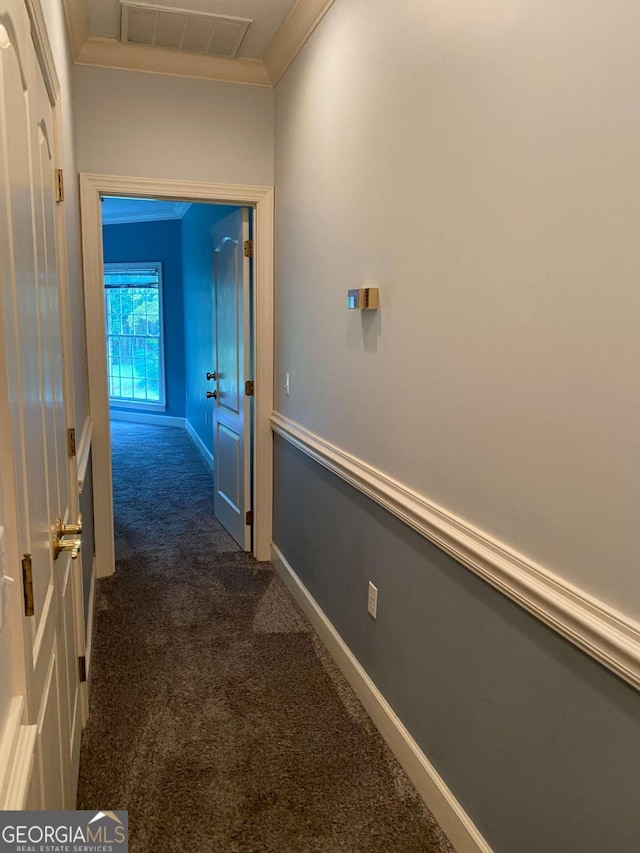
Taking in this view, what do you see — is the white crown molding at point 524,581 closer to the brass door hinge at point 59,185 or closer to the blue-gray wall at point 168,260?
the brass door hinge at point 59,185

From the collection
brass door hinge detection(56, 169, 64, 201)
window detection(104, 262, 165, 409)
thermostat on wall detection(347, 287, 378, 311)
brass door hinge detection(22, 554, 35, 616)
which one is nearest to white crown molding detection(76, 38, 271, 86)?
brass door hinge detection(56, 169, 64, 201)

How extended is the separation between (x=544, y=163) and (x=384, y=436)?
1.00 m

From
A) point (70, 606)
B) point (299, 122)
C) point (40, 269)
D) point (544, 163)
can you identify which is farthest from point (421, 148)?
point (70, 606)

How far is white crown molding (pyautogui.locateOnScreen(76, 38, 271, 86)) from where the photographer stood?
293cm

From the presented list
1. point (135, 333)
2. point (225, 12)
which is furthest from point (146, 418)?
point (225, 12)

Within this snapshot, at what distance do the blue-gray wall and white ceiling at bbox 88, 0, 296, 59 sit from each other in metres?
4.93

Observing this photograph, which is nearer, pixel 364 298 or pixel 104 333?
pixel 364 298

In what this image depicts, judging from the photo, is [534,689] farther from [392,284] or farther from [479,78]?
[479,78]

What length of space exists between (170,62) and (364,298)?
6.23ft

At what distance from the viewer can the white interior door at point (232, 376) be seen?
3.53 meters

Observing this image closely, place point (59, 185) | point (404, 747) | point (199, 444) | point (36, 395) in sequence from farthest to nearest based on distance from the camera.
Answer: point (199, 444)
point (404, 747)
point (59, 185)
point (36, 395)

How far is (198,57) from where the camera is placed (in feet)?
10.0

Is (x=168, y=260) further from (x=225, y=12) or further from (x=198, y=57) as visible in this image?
(x=225, y=12)

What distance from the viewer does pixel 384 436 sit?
2.03 m
